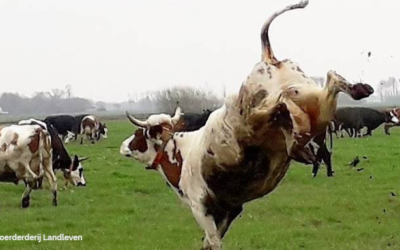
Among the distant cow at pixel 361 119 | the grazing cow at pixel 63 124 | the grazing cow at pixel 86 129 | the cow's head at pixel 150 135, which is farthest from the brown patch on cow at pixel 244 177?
the grazing cow at pixel 86 129

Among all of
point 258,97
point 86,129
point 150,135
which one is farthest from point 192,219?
point 86,129

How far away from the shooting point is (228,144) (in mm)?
5168

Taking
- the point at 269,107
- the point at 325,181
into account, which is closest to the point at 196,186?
the point at 269,107

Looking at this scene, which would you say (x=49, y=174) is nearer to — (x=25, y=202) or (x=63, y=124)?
(x=25, y=202)

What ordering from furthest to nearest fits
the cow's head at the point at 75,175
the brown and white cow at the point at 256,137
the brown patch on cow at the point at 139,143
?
the cow's head at the point at 75,175 → the brown patch on cow at the point at 139,143 → the brown and white cow at the point at 256,137

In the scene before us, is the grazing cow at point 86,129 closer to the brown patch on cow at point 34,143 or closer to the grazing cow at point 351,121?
the grazing cow at point 351,121

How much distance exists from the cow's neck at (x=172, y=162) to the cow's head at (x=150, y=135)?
35 cm

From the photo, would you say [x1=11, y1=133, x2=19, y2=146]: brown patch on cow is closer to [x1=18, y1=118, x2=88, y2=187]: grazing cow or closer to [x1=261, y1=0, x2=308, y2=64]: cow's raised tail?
[x1=18, y1=118, x2=88, y2=187]: grazing cow

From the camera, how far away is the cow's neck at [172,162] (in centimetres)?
686

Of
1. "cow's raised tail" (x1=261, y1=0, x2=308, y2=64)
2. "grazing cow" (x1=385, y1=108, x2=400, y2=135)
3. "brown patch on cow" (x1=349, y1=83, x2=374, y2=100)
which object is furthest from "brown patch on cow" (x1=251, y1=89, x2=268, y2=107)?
"grazing cow" (x1=385, y1=108, x2=400, y2=135)

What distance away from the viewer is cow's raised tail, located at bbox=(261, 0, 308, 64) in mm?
5023

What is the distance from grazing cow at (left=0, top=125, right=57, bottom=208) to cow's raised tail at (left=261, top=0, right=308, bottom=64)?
32.1 ft

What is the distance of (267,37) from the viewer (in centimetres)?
516

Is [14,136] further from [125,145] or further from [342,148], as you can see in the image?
[342,148]
